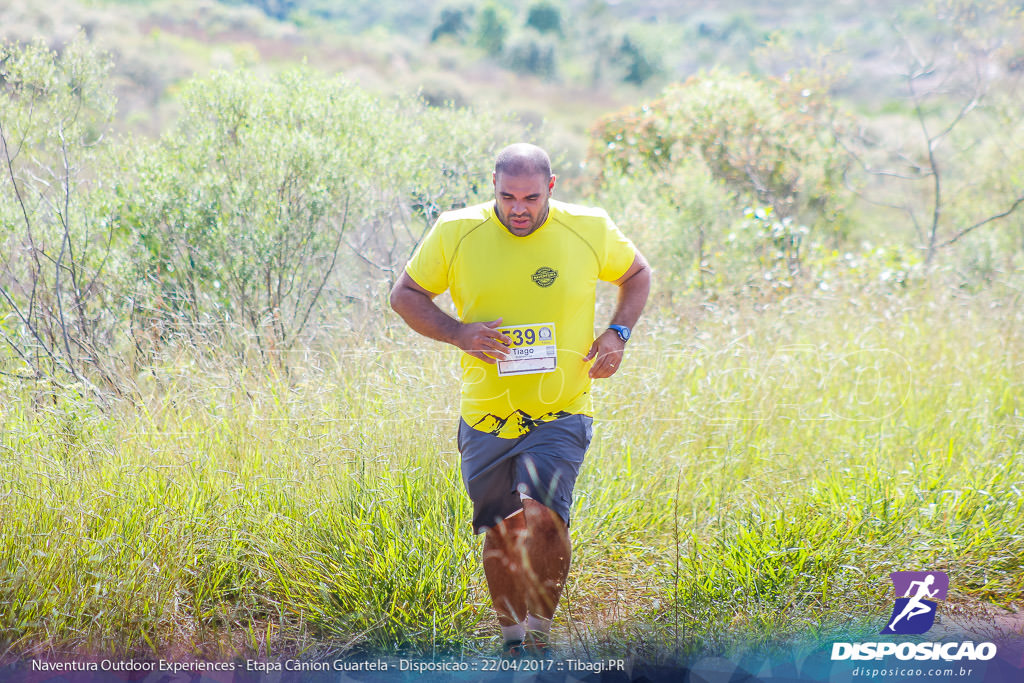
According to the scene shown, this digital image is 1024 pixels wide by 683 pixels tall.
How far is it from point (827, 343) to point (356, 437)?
11.6ft

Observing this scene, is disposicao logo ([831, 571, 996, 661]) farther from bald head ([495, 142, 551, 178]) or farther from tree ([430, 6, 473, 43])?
tree ([430, 6, 473, 43])

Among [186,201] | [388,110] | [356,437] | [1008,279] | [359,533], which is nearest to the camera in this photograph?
[359,533]

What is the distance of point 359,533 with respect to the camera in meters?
3.72

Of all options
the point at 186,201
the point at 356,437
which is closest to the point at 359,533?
the point at 356,437

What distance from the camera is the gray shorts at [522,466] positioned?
335cm

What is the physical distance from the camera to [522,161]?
3.22 m

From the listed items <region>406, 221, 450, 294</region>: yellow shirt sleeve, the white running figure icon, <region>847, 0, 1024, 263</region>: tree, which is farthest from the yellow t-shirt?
<region>847, 0, 1024, 263</region>: tree

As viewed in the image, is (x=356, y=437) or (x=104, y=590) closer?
(x=104, y=590)

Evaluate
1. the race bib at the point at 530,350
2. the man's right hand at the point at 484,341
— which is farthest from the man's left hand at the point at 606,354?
the man's right hand at the point at 484,341

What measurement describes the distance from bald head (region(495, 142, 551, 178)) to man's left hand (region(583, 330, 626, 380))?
2.18 feet

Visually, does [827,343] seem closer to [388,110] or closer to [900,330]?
[900,330]

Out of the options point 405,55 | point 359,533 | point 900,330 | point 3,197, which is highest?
point 405,55

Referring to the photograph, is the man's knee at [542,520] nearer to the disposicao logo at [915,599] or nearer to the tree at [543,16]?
the disposicao logo at [915,599]

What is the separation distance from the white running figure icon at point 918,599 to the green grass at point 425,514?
0.08 meters
